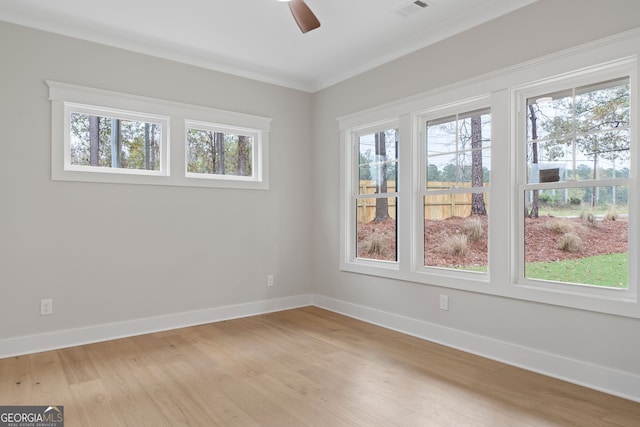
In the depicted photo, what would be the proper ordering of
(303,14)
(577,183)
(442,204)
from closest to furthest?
(303,14), (577,183), (442,204)

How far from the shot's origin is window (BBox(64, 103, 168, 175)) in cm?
357

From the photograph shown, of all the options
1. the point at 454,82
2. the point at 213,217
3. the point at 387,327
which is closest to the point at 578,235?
the point at 454,82

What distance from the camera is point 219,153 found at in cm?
441

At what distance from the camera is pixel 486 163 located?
3312 millimetres

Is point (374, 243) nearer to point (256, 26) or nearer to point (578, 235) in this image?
point (578, 235)

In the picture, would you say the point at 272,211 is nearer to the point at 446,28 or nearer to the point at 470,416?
the point at 446,28

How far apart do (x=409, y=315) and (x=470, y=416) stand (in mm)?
1579

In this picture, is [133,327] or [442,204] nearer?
[442,204]

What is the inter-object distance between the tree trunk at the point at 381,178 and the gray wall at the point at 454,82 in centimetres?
41

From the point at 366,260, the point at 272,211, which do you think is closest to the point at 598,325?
the point at 366,260

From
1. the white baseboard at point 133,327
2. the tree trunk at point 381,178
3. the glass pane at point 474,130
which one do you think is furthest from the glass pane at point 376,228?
the white baseboard at point 133,327

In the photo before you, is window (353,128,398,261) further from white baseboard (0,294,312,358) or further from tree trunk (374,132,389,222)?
white baseboard (0,294,312,358)

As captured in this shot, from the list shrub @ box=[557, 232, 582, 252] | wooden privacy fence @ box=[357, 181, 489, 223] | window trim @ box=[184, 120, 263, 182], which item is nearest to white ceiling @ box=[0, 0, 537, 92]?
window trim @ box=[184, 120, 263, 182]

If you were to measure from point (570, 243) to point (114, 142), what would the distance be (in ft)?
13.0
